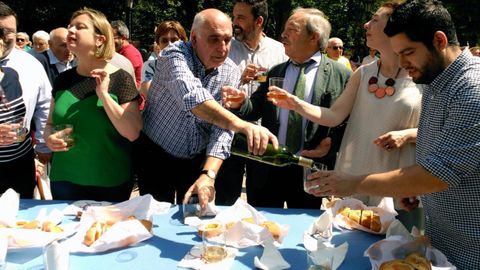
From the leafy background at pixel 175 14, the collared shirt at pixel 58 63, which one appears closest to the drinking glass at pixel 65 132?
the collared shirt at pixel 58 63

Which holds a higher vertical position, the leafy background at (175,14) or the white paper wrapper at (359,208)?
the leafy background at (175,14)

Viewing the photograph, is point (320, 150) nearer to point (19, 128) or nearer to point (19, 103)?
point (19, 128)

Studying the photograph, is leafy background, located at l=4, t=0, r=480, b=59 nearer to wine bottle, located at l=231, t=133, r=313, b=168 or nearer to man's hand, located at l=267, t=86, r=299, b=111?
man's hand, located at l=267, t=86, r=299, b=111

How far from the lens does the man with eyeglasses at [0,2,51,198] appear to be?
288 cm

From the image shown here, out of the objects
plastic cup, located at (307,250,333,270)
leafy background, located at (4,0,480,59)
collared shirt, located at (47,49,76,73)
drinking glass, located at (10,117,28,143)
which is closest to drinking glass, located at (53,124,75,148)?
drinking glass, located at (10,117,28,143)

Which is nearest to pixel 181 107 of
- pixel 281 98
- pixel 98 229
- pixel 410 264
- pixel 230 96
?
pixel 230 96

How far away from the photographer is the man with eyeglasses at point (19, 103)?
288 centimetres

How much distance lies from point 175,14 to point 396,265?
2212 cm

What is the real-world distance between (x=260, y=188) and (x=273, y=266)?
1.54 m

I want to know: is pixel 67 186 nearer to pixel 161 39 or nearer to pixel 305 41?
pixel 305 41

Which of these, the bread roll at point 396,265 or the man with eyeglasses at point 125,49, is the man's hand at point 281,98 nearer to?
the bread roll at point 396,265

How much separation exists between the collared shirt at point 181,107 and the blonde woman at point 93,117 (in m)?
0.18

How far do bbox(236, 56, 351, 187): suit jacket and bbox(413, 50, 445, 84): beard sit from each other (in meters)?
1.31

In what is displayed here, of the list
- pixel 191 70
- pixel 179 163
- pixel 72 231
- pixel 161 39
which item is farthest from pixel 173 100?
pixel 161 39
